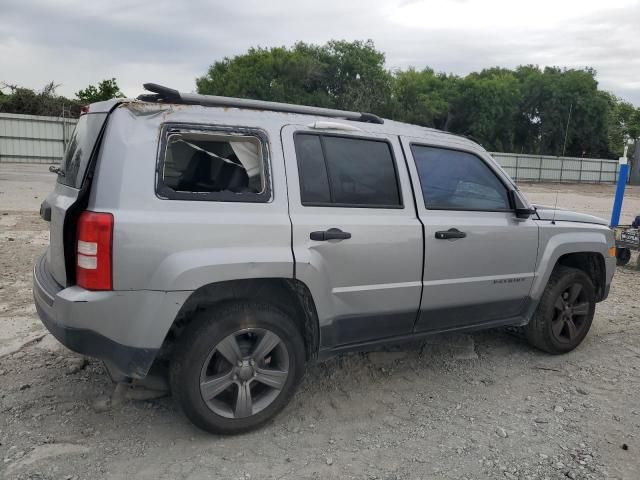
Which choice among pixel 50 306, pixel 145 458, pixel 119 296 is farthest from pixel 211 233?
pixel 145 458

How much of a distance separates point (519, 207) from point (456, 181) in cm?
57

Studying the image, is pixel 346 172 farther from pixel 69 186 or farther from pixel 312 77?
pixel 312 77

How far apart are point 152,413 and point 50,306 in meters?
0.95

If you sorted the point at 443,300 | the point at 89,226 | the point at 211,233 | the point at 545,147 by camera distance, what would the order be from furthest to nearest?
the point at 545,147
the point at 443,300
the point at 211,233
the point at 89,226

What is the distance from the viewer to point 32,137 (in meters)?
27.6

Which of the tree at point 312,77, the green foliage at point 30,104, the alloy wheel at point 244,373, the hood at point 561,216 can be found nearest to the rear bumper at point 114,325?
the alloy wheel at point 244,373

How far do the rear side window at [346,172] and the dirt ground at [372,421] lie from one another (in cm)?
136

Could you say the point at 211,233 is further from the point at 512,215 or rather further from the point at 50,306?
the point at 512,215

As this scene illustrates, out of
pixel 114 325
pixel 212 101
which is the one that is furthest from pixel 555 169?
pixel 114 325

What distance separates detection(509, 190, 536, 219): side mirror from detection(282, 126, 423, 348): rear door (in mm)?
984

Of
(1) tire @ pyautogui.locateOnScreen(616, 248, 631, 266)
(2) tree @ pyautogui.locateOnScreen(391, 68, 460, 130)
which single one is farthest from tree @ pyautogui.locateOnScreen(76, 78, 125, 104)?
(1) tire @ pyautogui.locateOnScreen(616, 248, 631, 266)

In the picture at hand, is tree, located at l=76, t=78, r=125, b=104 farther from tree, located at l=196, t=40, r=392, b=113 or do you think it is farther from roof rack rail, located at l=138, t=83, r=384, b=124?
roof rack rail, located at l=138, t=83, r=384, b=124

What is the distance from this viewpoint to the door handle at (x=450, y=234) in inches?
141

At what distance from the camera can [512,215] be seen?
405 centimetres
